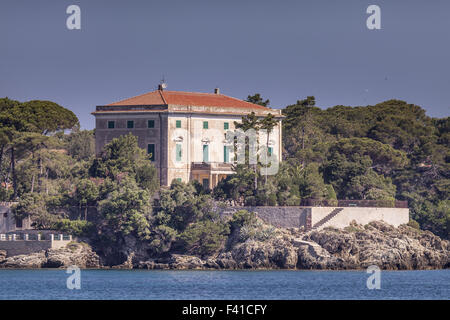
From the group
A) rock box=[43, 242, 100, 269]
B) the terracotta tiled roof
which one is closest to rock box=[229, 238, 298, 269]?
rock box=[43, 242, 100, 269]

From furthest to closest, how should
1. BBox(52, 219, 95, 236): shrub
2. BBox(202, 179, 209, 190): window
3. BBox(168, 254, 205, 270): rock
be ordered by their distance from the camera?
BBox(202, 179, 209, 190): window → BBox(52, 219, 95, 236): shrub → BBox(168, 254, 205, 270): rock

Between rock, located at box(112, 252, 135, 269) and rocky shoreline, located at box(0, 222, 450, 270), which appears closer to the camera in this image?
rocky shoreline, located at box(0, 222, 450, 270)

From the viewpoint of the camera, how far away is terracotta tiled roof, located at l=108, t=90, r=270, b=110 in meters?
75.9

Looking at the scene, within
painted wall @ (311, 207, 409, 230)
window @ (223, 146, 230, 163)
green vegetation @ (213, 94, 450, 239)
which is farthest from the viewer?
window @ (223, 146, 230, 163)

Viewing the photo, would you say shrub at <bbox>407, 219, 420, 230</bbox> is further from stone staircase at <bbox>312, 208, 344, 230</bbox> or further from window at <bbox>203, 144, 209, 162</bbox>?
window at <bbox>203, 144, 209, 162</bbox>

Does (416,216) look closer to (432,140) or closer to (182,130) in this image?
(432,140)

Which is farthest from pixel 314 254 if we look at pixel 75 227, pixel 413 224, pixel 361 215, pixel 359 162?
pixel 75 227

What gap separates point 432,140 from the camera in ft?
282

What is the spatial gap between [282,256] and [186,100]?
14565mm

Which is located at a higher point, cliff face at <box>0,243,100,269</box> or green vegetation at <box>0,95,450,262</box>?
green vegetation at <box>0,95,450,262</box>

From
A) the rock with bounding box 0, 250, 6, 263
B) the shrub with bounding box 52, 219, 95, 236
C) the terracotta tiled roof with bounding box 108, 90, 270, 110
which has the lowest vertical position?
the rock with bounding box 0, 250, 6, 263

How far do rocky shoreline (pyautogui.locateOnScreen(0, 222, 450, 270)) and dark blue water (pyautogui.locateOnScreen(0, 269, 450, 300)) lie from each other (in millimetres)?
1261
